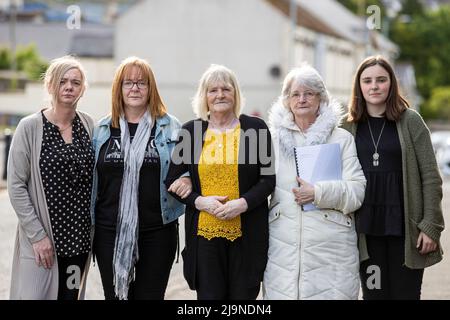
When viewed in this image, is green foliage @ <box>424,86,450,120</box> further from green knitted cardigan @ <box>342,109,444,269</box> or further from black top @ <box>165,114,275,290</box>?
black top @ <box>165,114,275,290</box>

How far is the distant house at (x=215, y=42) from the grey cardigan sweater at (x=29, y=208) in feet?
116

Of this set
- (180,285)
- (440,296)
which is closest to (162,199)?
(180,285)

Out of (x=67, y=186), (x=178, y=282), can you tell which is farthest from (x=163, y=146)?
(x=178, y=282)

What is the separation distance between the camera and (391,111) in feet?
16.7

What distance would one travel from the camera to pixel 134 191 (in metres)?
5.07

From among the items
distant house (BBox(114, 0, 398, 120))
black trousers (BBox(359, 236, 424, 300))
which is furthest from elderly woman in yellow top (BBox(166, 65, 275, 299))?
distant house (BBox(114, 0, 398, 120))

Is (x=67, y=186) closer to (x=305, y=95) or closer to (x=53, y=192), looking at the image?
(x=53, y=192)

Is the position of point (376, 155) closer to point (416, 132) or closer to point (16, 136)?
point (416, 132)

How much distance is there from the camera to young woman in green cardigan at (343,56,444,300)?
501 centimetres

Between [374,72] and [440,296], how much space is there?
2.89m

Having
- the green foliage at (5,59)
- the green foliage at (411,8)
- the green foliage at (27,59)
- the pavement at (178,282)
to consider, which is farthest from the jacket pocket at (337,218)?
the green foliage at (411,8)

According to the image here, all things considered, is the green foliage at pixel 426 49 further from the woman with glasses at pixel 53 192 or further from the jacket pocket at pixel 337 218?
the woman with glasses at pixel 53 192

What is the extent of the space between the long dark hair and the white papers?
36 cm

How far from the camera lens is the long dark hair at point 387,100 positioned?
5.11 meters
